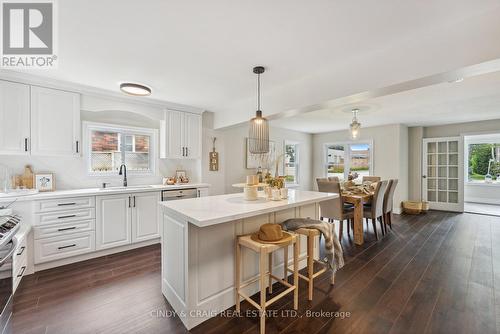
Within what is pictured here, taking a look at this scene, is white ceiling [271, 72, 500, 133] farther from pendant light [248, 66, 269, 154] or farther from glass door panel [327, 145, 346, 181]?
pendant light [248, 66, 269, 154]

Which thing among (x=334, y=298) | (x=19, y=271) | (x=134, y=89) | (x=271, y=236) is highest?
(x=134, y=89)

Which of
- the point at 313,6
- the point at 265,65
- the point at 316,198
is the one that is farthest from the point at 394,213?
the point at 313,6

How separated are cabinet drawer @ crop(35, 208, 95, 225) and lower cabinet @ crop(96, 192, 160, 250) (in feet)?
0.37

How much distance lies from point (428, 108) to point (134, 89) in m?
5.22

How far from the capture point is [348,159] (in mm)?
6770

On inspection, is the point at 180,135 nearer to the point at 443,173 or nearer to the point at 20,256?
the point at 20,256

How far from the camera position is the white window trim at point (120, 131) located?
11.3ft

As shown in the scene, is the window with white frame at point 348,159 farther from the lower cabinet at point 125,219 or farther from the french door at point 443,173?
the lower cabinet at point 125,219

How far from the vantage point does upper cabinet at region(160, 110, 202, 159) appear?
12.9 feet

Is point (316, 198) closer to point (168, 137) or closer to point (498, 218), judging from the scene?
point (168, 137)

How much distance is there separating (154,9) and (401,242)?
4455 millimetres

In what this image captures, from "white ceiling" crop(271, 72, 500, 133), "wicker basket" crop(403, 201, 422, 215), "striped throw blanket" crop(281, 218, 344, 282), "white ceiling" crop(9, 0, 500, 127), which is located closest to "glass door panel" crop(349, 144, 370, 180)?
"white ceiling" crop(271, 72, 500, 133)

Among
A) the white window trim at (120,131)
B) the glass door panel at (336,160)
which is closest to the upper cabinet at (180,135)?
the white window trim at (120,131)

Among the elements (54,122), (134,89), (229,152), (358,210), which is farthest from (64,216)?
(358,210)
